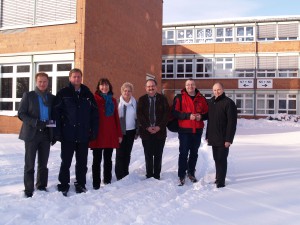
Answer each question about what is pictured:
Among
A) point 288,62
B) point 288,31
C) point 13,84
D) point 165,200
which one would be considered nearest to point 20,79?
point 13,84

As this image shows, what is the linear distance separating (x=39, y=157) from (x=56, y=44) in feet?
25.4

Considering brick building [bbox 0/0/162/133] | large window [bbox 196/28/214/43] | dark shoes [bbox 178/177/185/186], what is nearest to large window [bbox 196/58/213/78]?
large window [bbox 196/28/214/43]

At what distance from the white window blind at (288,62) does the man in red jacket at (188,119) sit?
26264 mm

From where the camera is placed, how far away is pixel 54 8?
40.3 ft

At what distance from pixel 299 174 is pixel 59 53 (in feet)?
28.7

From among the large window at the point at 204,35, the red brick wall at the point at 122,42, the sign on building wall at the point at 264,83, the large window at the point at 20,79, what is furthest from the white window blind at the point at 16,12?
the sign on building wall at the point at 264,83

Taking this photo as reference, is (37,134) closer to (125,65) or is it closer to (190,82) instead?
(190,82)

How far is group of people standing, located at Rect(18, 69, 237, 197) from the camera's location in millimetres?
5020

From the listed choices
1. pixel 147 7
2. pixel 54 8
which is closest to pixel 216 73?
pixel 147 7

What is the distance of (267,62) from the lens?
3012cm

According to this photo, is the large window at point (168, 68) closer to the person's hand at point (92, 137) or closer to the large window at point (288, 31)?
the large window at point (288, 31)

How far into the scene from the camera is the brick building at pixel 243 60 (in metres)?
29.7

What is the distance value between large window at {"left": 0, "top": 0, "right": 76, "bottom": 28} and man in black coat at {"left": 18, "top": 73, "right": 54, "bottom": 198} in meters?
7.46

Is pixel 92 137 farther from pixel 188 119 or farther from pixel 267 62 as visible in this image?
pixel 267 62
